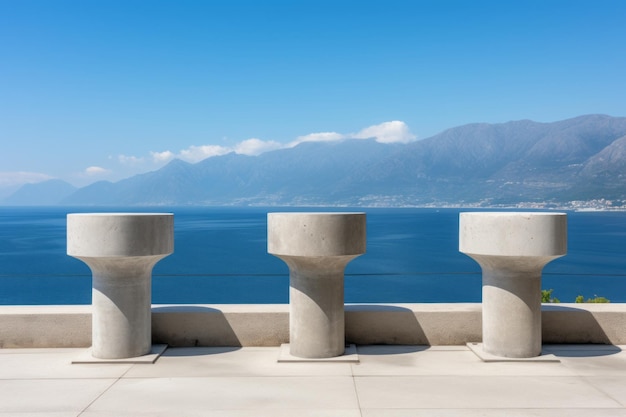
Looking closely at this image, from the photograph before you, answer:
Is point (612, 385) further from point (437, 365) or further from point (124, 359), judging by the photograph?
point (124, 359)

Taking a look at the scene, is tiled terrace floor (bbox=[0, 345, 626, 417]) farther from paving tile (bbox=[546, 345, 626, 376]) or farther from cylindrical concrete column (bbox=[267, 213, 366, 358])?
cylindrical concrete column (bbox=[267, 213, 366, 358])

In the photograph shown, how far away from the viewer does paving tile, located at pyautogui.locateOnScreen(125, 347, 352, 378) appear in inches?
244

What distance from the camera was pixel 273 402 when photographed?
17.2 feet

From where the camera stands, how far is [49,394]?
18.3ft

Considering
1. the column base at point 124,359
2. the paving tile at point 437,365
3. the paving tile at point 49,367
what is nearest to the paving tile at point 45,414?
the paving tile at point 49,367

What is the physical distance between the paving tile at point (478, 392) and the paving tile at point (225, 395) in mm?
291

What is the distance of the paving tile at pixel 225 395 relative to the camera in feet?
16.9

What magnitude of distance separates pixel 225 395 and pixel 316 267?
1835mm

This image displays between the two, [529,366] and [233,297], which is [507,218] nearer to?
[529,366]

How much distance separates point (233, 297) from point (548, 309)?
169ft

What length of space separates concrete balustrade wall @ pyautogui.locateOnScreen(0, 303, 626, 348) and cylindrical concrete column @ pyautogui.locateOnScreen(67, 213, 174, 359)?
25.3 inches

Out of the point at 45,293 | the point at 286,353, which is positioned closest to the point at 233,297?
the point at 45,293

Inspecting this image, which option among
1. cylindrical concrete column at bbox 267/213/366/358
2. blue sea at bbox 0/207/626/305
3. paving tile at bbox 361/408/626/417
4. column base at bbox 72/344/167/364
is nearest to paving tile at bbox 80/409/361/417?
paving tile at bbox 361/408/626/417

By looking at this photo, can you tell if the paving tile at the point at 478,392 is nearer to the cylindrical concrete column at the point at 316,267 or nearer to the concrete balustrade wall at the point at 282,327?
the cylindrical concrete column at the point at 316,267
